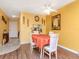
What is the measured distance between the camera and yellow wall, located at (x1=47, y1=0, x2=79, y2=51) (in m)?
4.20

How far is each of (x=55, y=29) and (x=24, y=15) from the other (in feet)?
8.32

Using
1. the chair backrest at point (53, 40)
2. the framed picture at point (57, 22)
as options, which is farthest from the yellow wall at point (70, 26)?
the chair backrest at point (53, 40)

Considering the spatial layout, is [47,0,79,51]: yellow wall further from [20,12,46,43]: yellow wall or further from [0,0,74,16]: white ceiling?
[20,12,46,43]: yellow wall

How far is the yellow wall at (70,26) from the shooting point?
4.20 m

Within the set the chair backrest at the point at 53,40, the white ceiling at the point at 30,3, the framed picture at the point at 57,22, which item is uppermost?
the white ceiling at the point at 30,3

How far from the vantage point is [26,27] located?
22.6 ft

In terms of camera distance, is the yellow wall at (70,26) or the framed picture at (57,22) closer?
the yellow wall at (70,26)

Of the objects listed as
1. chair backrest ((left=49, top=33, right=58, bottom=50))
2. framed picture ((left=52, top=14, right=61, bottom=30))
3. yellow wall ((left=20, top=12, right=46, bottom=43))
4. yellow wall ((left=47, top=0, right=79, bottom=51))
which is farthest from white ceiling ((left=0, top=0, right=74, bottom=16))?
chair backrest ((left=49, top=33, right=58, bottom=50))

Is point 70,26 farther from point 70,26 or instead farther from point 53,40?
point 53,40

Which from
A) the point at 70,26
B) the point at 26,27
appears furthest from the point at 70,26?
the point at 26,27

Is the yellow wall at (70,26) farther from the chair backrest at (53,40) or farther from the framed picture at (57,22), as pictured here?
the chair backrest at (53,40)

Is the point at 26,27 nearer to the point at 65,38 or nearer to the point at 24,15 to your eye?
the point at 24,15

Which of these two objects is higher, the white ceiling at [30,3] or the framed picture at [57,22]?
the white ceiling at [30,3]

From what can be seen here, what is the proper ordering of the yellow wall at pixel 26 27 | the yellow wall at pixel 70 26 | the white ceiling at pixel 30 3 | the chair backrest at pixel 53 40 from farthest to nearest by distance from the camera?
the yellow wall at pixel 26 27
the white ceiling at pixel 30 3
the yellow wall at pixel 70 26
the chair backrest at pixel 53 40
